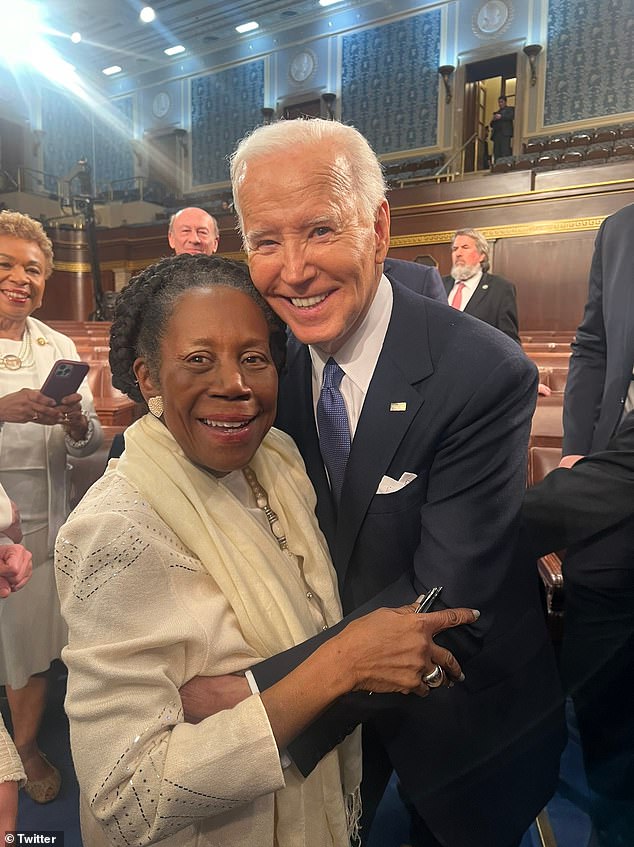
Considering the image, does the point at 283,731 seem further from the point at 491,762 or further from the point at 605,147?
the point at 605,147

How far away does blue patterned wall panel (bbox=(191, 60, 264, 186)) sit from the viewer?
218cm

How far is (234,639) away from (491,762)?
66 cm

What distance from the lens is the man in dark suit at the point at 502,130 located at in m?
6.10

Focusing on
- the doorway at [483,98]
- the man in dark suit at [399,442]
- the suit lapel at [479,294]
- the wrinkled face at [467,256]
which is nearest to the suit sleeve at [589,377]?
the man in dark suit at [399,442]

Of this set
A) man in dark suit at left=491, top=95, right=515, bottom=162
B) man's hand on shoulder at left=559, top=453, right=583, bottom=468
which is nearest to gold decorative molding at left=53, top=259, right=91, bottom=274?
man's hand on shoulder at left=559, top=453, right=583, bottom=468

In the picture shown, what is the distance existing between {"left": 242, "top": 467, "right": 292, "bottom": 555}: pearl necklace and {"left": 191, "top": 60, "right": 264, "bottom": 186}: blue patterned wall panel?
5.07ft

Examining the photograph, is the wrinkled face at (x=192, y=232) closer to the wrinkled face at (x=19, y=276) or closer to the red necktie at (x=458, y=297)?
the wrinkled face at (x=19, y=276)

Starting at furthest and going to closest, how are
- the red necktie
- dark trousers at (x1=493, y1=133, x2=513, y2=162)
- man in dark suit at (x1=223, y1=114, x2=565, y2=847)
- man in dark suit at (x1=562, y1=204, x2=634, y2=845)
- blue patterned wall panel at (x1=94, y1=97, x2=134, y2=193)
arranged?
dark trousers at (x1=493, y1=133, x2=513, y2=162)
the red necktie
blue patterned wall panel at (x1=94, y1=97, x2=134, y2=193)
man in dark suit at (x1=562, y1=204, x2=634, y2=845)
man in dark suit at (x1=223, y1=114, x2=565, y2=847)

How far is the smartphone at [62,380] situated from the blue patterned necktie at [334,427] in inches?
17.7

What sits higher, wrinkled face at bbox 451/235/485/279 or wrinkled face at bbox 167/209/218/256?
wrinkled face at bbox 451/235/485/279

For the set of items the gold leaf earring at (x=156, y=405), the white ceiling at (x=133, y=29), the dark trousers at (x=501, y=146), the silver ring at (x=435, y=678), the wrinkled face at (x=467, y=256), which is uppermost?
the dark trousers at (x=501, y=146)

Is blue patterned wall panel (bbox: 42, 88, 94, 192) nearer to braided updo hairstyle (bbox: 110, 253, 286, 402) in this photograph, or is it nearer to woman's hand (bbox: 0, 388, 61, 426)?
woman's hand (bbox: 0, 388, 61, 426)

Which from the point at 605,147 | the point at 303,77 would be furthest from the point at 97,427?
the point at 605,147

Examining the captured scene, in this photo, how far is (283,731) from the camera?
0.68 meters
